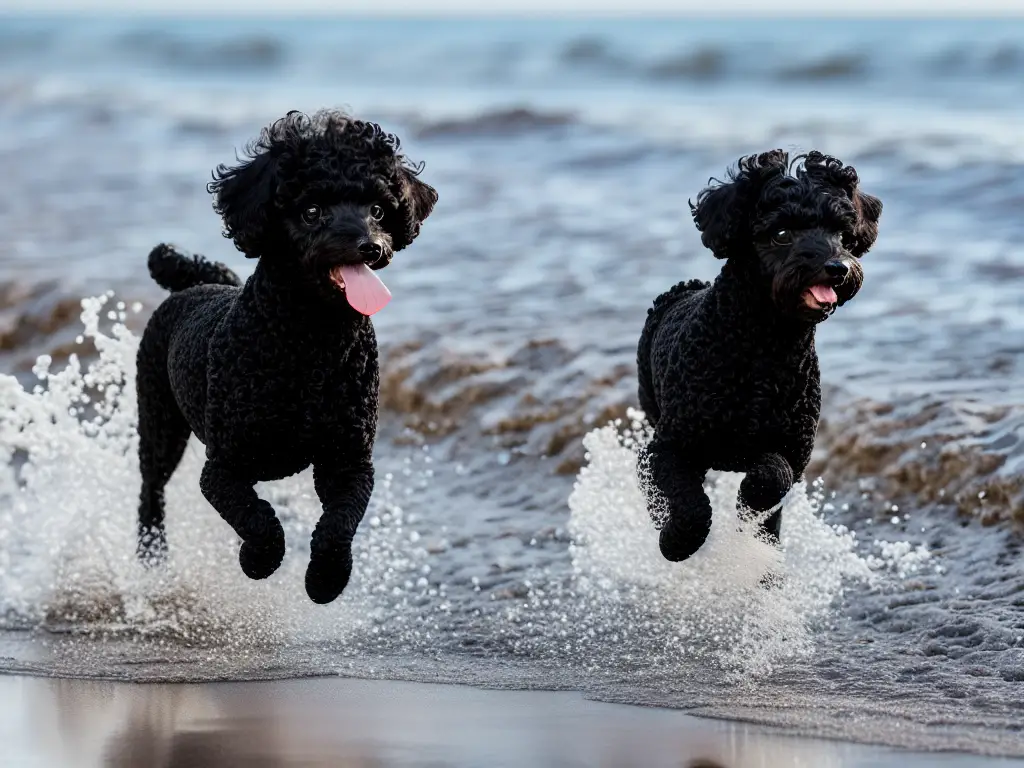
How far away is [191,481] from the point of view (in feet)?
25.2

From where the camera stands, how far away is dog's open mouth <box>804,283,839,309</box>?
5586mm

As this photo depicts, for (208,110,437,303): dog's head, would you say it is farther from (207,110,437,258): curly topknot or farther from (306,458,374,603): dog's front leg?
(306,458,374,603): dog's front leg

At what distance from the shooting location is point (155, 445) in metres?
6.97

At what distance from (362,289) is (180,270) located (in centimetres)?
195

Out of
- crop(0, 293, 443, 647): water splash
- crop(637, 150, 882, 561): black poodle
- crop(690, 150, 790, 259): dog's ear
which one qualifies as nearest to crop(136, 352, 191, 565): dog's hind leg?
crop(0, 293, 443, 647): water splash

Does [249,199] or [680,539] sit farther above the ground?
[249,199]

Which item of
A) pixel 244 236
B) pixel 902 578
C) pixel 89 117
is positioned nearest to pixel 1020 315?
pixel 902 578

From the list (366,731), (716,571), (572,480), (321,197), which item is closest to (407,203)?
(321,197)

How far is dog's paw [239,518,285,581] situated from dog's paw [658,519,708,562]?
140cm

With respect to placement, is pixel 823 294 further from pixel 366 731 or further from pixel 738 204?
pixel 366 731

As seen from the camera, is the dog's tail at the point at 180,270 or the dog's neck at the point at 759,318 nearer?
the dog's neck at the point at 759,318

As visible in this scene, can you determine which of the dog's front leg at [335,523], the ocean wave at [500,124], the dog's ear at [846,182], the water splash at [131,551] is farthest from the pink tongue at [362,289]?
the ocean wave at [500,124]

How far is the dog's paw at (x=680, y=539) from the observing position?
596cm

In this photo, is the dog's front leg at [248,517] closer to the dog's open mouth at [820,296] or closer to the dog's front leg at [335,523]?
the dog's front leg at [335,523]
